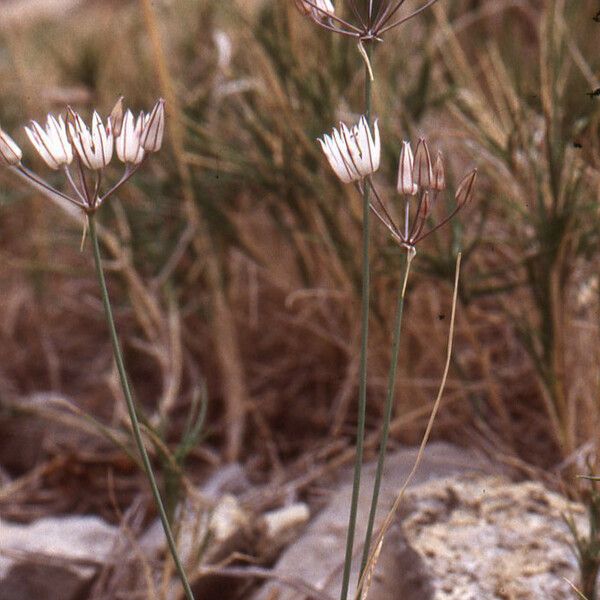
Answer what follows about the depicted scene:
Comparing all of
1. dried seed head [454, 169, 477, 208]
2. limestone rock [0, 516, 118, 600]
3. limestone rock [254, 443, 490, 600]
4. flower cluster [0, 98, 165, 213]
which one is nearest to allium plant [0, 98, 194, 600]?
flower cluster [0, 98, 165, 213]

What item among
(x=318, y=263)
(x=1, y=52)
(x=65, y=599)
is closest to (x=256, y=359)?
(x=318, y=263)

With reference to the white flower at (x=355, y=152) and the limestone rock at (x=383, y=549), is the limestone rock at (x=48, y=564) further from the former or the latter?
the white flower at (x=355, y=152)

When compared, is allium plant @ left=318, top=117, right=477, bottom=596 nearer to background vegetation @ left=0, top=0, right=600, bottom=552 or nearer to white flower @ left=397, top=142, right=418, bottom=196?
white flower @ left=397, top=142, right=418, bottom=196

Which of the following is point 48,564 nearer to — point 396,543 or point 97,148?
point 396,543

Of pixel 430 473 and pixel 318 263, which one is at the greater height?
pixel 318 263

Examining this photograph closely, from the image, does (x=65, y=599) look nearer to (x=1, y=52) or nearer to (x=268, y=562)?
(x=268, y=562)

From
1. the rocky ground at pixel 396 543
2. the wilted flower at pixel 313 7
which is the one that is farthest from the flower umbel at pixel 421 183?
the rocky ground at pixel 396 543
